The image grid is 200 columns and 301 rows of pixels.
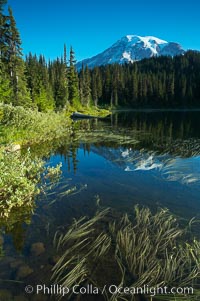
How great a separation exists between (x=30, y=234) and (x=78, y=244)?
1.74 m

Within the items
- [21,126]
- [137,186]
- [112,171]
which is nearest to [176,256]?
→ [137,186]

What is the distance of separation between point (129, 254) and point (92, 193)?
15.6 feet

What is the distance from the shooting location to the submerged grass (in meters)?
5.09

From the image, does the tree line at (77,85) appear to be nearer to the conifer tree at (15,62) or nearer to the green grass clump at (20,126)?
the conifer tree at (15,62)

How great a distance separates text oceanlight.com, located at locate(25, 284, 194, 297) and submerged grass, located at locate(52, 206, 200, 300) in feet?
0.25

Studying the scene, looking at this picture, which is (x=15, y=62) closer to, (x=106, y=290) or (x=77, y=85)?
(x=77, y=85)

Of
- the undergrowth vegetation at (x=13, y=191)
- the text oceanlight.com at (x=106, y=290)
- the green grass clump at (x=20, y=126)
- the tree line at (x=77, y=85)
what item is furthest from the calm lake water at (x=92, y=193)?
the tree line at (x=77, y=85)

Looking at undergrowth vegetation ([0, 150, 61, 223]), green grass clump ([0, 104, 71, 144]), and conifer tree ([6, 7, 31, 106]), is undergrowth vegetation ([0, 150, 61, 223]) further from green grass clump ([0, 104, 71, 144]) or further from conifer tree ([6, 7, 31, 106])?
conifer tree ([6, 7, 31, 106])

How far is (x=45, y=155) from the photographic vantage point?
17422 millimetres

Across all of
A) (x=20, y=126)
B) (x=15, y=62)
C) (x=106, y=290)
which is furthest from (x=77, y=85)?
(x=106, y=290)

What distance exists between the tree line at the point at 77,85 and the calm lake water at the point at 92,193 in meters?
19.4

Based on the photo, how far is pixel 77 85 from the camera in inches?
2913

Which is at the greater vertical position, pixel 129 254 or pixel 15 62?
pixel 15 62

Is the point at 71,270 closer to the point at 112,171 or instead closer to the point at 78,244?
the point at 78,244
